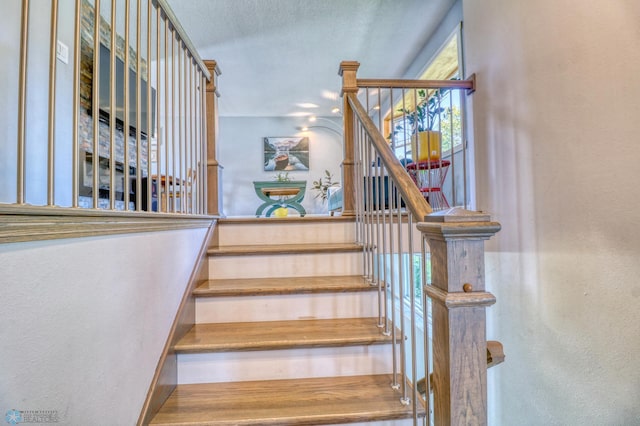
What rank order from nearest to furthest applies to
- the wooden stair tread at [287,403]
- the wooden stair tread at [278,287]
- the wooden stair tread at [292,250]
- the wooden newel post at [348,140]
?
the wooden stair tread at [287,403], the wooden stair tread at [278,287], the wooden stair tread at [292,250], the wooden newel post at [348,140]

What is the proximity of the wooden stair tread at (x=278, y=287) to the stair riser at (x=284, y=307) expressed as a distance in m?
0.03

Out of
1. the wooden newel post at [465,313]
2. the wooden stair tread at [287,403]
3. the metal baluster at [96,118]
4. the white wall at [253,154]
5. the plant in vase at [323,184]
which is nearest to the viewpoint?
the wooden newel post at [465,313]

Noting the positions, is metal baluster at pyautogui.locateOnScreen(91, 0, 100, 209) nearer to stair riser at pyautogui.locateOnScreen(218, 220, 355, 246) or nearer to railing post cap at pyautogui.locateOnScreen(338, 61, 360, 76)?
stair riser at pyautogui.locateOnScreen(218, 220, 355, 246)

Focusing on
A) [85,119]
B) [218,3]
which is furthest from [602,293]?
[218,3]

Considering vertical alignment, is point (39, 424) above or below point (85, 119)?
below

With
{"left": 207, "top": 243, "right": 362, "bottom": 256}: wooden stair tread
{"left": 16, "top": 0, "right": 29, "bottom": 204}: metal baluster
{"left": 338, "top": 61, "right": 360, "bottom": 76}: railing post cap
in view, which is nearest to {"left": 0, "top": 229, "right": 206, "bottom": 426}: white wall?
{"left": 16, "top": 0, "right": 29, "bottom": 204}: metal baluster

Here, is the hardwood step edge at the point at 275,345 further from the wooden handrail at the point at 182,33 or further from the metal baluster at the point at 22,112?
the wooden handrail at the point at 182,33

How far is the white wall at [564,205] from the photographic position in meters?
1.32

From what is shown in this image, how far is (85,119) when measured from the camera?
260 cm

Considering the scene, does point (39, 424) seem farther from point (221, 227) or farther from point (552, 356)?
point (552, 356)

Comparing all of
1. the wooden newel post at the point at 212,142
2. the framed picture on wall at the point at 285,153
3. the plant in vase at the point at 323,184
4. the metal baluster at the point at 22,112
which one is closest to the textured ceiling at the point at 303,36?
the wooden newel post at the point at 212,142

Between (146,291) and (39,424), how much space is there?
484 millimetres

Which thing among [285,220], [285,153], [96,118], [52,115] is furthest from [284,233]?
[285,153]

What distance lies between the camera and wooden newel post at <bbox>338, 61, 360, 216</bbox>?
2.25 metres
